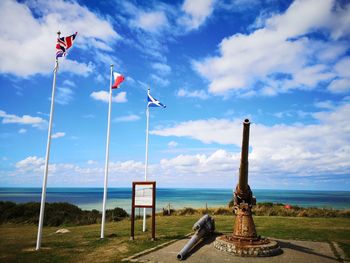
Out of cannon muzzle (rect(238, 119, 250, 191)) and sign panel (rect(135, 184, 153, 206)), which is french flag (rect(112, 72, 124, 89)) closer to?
sign panel (rect(135, 184, 153, 206))

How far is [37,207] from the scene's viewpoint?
26.0m

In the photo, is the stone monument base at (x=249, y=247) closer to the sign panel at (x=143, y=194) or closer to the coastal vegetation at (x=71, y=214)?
the sign panel at (x=143, y=194)

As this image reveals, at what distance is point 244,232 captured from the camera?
33.9 ft

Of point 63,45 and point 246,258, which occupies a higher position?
point 63,45

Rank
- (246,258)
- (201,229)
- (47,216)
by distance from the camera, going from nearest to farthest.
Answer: (246,258), (201,229), (47,216)

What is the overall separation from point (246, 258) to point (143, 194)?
200 inches

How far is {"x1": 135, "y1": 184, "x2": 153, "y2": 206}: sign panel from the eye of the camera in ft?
41.1

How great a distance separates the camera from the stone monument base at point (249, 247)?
9.52 m

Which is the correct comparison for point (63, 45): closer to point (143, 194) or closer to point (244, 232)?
point (143, 194)

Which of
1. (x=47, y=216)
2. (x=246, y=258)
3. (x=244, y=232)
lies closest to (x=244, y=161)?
(x=244, y=232)

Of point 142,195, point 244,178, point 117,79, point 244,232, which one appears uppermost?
point 117,79

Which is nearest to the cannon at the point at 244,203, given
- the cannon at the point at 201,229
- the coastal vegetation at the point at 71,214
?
the cannon at the point at 201,229

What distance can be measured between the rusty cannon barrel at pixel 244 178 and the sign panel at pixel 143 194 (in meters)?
3.61

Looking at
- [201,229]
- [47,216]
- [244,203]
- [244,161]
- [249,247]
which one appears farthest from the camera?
[47,216]
